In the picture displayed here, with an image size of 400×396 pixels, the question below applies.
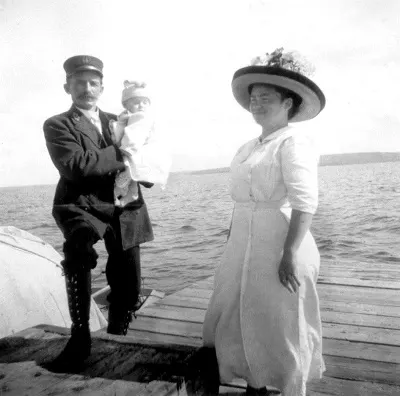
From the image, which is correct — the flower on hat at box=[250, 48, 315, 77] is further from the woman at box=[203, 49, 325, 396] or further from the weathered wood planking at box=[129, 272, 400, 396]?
the weathered wood planking at box=[129, 272, 400, 396]

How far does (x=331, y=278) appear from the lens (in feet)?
16.6

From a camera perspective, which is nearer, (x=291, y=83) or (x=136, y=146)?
(x=291, y=83)

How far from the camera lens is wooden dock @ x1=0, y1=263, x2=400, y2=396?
6.48 ft

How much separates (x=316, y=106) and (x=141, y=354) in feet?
5.39

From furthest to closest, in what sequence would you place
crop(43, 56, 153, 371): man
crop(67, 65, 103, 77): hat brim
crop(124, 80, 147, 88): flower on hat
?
1. crop(124, 80, 147, 88): flower on hat
2. crop(67, 65, 103, 77): hat brim
3. crop(43, 56, 153, 371): man

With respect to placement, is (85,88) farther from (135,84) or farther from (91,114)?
(135,84)

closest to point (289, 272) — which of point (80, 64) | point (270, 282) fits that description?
point (270, 282)

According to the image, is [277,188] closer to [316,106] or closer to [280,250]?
[280,250]

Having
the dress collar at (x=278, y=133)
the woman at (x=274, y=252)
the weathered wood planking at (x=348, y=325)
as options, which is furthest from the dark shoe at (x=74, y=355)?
the dress collar at (x=278, y=133)

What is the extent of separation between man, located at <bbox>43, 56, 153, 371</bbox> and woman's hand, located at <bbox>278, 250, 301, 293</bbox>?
1036 millimetres

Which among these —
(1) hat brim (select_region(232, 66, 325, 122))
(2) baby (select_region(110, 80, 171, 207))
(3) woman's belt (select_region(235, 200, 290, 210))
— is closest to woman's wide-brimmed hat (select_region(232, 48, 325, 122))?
(1) hat brim (select_region(232, 66, 325, 122))

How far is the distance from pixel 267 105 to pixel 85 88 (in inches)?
44.1

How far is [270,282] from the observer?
205 centimetres

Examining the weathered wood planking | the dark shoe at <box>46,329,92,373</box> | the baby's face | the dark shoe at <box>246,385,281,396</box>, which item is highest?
the baby's face
